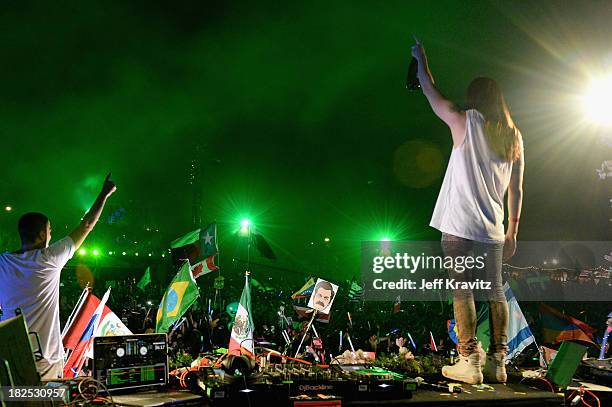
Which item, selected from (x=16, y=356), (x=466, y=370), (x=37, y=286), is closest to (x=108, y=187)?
(x=37, y=286)

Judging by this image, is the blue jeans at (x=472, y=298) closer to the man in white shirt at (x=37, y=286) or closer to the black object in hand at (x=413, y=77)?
the black object in hand at (x=413, y=77)

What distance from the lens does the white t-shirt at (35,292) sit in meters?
4.82

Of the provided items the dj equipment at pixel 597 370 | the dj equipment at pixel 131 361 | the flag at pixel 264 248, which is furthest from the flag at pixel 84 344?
the flag at pixel 264 248

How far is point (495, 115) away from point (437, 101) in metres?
0.72

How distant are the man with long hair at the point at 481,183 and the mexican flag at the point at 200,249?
616 cm

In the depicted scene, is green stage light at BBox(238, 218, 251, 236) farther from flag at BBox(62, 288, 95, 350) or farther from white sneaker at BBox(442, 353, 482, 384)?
white sneaker at BBox(442, 353, 482, 384)

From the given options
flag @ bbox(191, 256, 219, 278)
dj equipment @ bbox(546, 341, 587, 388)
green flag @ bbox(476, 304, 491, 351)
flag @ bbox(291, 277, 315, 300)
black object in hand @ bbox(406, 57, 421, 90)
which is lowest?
dj equipment @ bbox(546, 341, 587, 388)

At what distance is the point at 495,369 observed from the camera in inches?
232

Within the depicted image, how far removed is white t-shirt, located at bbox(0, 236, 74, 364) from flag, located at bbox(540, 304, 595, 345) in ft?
21.6

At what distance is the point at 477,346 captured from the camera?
589 cm

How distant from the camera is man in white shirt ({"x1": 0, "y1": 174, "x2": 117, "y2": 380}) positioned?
189 inches

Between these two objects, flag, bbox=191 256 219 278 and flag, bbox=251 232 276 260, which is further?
flag, bbox=251 232 276 260

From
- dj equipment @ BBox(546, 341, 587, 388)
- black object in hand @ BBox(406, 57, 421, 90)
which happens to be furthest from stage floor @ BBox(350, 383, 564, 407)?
black object in hand @ BBox(406, 57, 421, 90)

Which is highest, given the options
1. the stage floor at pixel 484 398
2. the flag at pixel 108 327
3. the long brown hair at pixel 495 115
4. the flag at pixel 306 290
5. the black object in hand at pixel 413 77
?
the black object in hand at pixel 413 77
